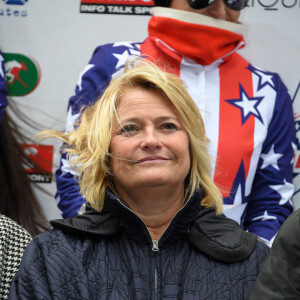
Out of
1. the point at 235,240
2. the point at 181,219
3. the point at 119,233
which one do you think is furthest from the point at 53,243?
the point at 235,240

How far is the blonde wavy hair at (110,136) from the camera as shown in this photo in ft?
6.37

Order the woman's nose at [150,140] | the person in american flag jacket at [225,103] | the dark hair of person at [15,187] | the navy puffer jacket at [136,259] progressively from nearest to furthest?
the navy puffer jacket at [136,259], the woman's nose at [150,140], the person in american flag jacket at [225,103], the dark hair of person at [15,187]

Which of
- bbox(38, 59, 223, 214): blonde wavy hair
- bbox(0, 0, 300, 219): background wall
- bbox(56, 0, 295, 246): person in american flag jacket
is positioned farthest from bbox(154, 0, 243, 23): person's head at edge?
bbox(38, 59, 223, 214): blonde wavy hair

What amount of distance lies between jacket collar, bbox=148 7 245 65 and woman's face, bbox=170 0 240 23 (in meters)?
0.02

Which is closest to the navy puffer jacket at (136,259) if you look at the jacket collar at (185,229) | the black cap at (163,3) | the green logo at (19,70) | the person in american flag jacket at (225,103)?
the jacket collar at (185,229)

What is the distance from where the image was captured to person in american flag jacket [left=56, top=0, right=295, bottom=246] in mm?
2592

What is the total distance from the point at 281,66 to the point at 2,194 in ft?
4.41

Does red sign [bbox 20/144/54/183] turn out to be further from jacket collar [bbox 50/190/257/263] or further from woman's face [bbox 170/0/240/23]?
jacket collar [bbox 50/190/257/263]

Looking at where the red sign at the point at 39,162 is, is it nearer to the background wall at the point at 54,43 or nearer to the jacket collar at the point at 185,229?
the background wall at the point at 54,43

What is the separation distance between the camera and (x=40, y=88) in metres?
3.05

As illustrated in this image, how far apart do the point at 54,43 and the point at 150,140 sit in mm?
1326

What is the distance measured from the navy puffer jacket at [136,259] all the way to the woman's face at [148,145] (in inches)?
3.3

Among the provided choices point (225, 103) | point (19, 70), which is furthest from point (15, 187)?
point (225, 103)

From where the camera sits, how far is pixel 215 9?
2.62 m
